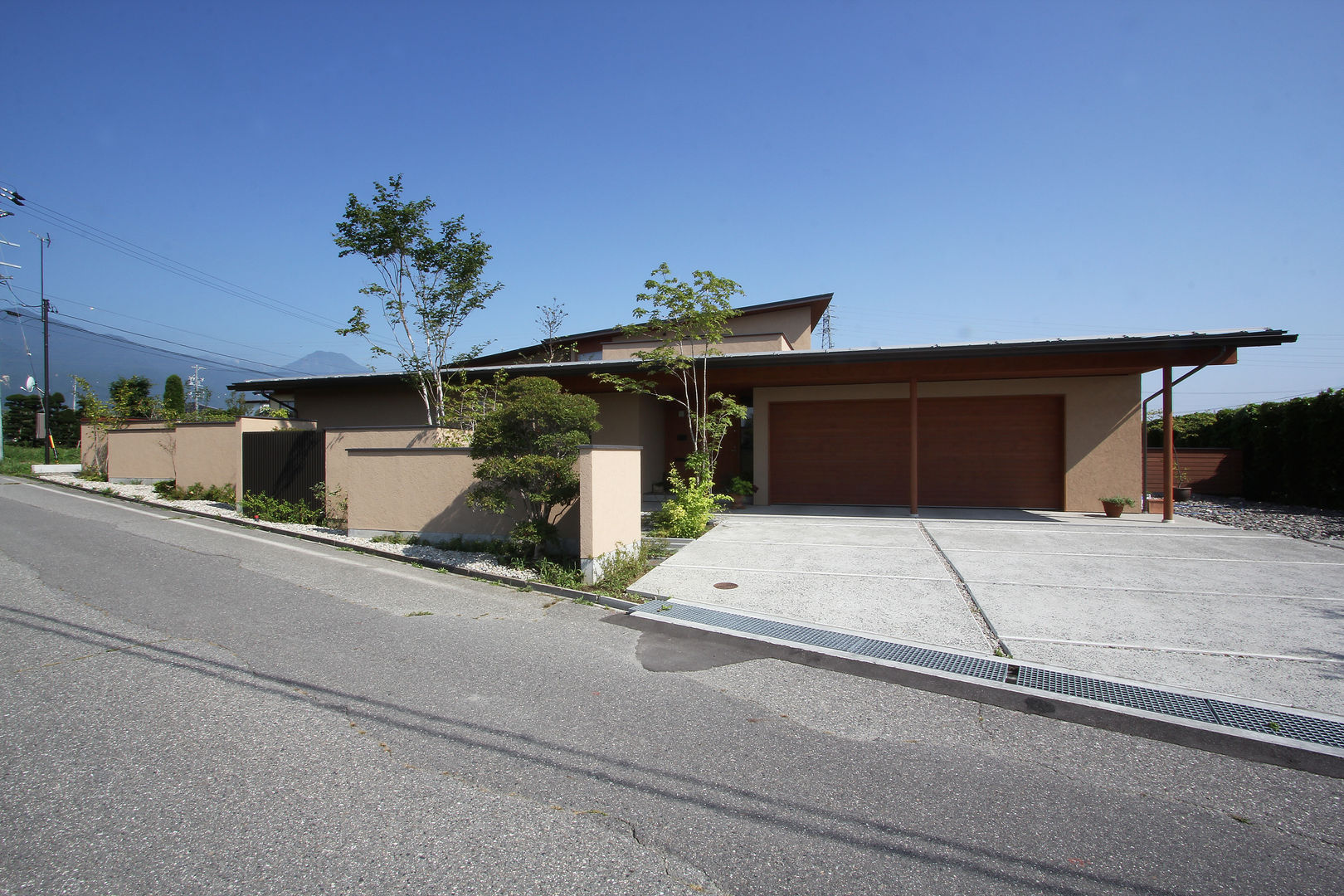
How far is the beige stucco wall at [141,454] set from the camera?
16.2 metres

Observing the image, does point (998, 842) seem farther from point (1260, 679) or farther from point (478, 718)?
point (1260, 679)

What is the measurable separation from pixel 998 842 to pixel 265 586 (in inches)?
279

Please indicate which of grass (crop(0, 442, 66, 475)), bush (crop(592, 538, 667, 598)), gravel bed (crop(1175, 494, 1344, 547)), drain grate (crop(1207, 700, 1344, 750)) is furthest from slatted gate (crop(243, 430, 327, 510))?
gravel bed (crop(1175, 494, 1344, 547))

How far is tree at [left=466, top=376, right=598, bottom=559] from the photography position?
7695 mm

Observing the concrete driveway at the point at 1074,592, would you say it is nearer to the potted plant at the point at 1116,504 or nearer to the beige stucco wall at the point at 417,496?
the potted plant at the point at 1116,504

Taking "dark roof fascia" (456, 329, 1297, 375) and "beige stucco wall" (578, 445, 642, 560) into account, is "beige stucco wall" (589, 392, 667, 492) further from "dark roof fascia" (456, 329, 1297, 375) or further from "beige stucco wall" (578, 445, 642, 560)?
"beige stucco wall" (578, 445, 642, 560)

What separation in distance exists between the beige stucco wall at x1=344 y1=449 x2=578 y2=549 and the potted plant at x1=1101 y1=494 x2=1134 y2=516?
10.2 metres

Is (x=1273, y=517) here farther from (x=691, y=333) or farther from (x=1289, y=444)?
(x=691, y=333)

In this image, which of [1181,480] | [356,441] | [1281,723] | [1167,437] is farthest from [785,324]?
[1281,723]

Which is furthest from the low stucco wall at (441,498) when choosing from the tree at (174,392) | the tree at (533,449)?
the tree at (174,392)

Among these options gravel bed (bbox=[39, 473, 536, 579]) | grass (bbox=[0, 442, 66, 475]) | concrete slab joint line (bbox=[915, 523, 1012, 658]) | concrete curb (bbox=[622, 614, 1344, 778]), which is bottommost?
concrete curb (bbox=[622, 614, 1344, 778])

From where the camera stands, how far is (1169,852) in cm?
258

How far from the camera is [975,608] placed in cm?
600

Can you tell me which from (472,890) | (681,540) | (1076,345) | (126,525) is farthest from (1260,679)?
(126,525)
